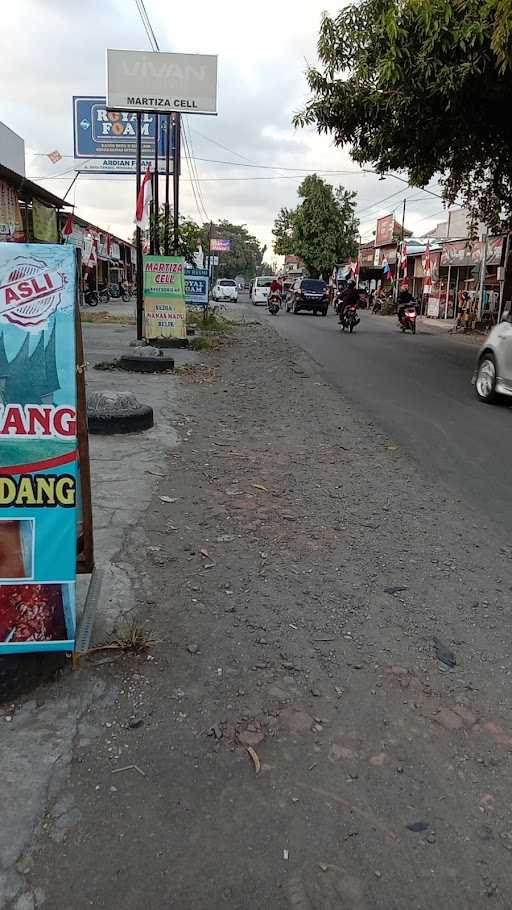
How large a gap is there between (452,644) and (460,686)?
34 cm

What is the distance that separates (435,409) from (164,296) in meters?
6.70

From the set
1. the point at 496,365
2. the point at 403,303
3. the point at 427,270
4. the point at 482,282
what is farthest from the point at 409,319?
the point at 496,365

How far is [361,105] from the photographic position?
468 inches

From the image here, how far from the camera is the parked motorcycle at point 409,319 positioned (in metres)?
24.0

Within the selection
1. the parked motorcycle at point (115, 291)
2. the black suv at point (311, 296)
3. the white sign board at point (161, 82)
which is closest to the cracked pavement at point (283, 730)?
the white sign board at point (161, 82)

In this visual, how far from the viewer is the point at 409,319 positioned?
24188mm

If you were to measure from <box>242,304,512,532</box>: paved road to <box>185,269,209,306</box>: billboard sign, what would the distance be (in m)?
2.94

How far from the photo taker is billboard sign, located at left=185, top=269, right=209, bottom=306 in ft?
57.4

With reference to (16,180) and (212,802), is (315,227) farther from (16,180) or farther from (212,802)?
(212,802)

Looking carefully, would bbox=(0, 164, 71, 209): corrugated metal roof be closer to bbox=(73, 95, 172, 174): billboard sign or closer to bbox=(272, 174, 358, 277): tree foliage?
bbox=(73, 95, 172, 174): billboard sign

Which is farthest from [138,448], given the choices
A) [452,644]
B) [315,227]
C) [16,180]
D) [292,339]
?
[315,227]

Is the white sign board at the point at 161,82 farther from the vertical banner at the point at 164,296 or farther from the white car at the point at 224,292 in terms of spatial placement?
the white car at the point at 224,292

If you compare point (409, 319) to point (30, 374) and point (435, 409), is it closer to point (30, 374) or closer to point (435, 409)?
point (435, 409)

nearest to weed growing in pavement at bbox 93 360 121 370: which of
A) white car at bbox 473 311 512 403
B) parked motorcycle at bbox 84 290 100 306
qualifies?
white car at bbox 473 311 512 403
